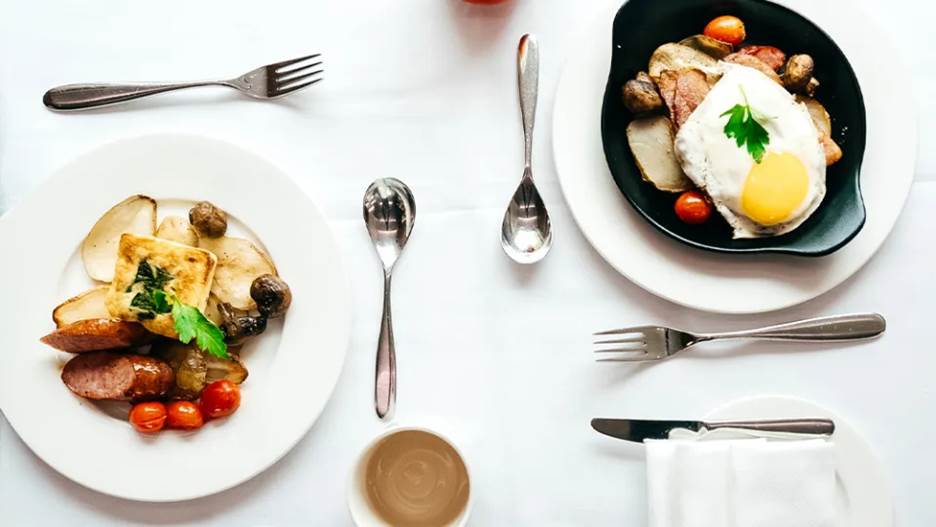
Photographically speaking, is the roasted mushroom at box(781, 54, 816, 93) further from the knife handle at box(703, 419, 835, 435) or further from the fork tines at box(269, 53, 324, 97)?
the fork tines at box(269, 53, 324, 97)

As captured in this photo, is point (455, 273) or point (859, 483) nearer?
point (859, 483)

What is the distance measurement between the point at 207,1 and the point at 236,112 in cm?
22

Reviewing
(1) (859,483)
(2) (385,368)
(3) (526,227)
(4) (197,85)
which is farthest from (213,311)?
(1) (859,483)

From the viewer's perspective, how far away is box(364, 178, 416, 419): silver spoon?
1458 millimetres

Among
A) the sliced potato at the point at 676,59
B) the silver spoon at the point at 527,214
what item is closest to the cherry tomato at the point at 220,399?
the silver spoon at the point at 527,214

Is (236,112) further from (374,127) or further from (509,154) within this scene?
(509,154)

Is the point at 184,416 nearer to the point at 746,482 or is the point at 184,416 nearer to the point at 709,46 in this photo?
the point at 746,482

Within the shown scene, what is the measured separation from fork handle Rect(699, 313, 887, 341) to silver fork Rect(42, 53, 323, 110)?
873 millimetres

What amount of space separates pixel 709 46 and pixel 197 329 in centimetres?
100

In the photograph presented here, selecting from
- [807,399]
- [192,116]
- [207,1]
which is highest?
[207,1]

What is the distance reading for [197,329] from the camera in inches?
52.3

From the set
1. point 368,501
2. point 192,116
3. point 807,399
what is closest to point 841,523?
point 807,399

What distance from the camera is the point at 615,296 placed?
4.86 ft

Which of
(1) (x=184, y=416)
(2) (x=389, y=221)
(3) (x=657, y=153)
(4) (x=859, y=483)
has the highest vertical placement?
(3) (x=657, y=153)
